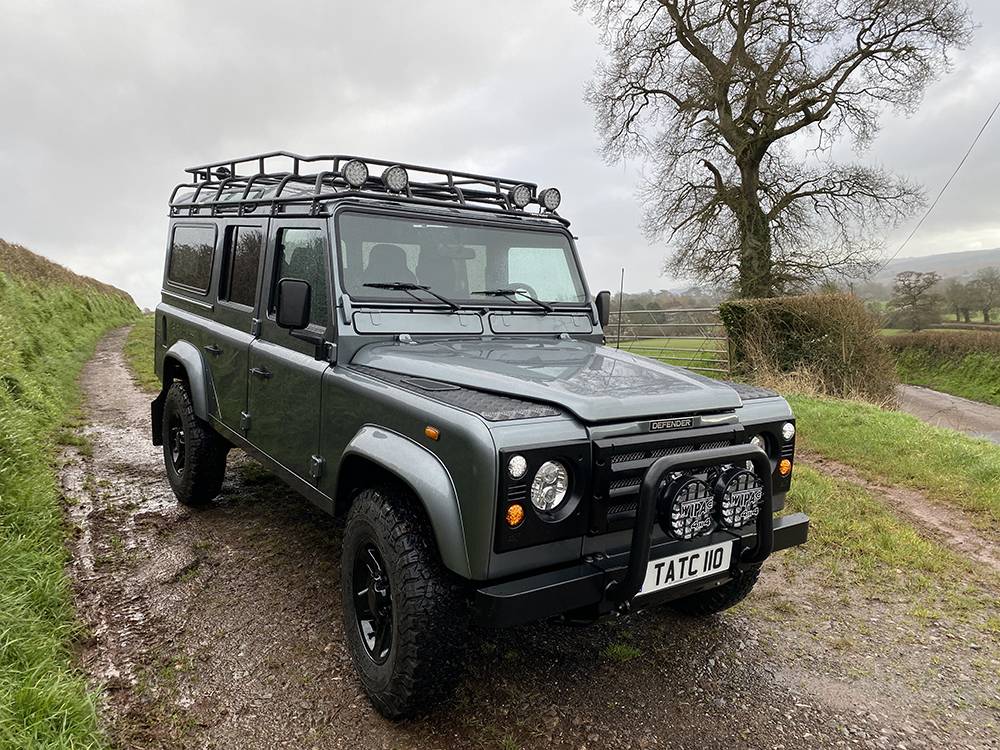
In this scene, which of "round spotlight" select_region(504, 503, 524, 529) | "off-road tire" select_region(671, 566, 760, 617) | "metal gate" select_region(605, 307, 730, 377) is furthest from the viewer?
"metal gate" select_region(605, 307, 730, 377)

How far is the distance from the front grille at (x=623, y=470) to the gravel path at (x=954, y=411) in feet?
41.9

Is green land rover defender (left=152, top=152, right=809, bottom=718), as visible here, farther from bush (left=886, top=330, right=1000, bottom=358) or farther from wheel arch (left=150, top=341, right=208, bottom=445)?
bush (left=886, top=330, right=1000, bottom=358)

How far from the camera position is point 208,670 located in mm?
2979

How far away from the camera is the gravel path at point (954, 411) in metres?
15.3

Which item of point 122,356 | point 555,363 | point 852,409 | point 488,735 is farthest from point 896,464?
point 122,356

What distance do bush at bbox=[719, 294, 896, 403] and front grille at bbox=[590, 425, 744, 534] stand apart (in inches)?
405

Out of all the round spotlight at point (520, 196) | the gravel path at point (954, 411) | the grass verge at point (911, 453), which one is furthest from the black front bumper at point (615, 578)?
the gravel path at point (954, 411)

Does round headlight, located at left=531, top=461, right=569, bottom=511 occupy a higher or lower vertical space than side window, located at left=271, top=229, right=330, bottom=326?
lower

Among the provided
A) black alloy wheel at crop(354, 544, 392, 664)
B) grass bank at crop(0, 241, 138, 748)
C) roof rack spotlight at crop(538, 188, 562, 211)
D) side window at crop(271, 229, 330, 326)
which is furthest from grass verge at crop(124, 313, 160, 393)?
black alloy wheel at crop(354, 544, 392, 664)

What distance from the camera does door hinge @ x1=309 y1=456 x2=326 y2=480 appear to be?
325 cm

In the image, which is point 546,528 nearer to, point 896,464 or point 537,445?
point 537,445

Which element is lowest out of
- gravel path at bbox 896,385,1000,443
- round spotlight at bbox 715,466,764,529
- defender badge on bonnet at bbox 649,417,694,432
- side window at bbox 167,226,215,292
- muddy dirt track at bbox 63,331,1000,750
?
gravel path at bbox 896,385,1000,443

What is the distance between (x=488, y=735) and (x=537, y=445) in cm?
119

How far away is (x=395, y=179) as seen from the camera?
3627 millimetres
